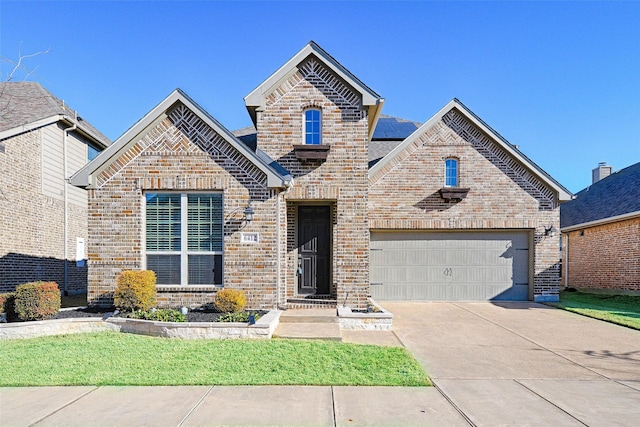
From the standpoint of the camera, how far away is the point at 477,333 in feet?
26.8

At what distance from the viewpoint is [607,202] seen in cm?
1614

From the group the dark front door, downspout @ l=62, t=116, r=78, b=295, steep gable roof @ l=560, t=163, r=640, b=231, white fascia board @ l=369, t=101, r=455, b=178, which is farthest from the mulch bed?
steep gable roof @ l=560, t=163, r=640, b=231

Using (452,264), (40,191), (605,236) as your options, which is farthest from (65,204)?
(605,236)

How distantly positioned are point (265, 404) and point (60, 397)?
2.55 meters

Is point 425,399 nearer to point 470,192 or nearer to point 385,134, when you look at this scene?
point 470,192

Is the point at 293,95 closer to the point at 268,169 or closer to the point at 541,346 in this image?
the point at 268,169

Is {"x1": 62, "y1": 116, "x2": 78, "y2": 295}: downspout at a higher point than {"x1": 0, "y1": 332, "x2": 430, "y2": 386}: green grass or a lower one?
higher

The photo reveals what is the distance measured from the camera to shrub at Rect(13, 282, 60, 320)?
24.8 ft

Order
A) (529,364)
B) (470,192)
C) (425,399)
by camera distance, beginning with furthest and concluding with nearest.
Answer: (470,192), (529,364), (425,399)

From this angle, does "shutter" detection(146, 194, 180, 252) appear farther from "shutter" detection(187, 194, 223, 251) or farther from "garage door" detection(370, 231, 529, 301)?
"garage door" detection(370, 231, 529, 301)

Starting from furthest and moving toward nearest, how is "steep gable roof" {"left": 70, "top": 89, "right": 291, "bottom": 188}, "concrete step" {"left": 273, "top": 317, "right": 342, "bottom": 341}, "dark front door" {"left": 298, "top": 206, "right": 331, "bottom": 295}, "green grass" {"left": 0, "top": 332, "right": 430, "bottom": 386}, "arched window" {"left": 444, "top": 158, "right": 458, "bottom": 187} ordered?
1. "arched window" {"left": 444, "top": 158, "right": 458, "bottom": 187}
2. "dark front door" {"left": 298, "top": 206, "right": 331, "bottom": 295}
3. "steep gable roof" {"left": 70, "top": 89, "right": 291, "bottom": 188}
4. "concrete step" {"left": 273, "top": 317, "right": 342, "bottom": 341}
5. "green grass" {"left": 0, "top": 332, "right": 430, "bottom": 386}

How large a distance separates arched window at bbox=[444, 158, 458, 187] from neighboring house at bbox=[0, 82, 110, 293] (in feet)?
43.3

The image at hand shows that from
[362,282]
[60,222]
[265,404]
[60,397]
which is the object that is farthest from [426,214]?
[60,222]

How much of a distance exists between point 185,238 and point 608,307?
41.1ft
